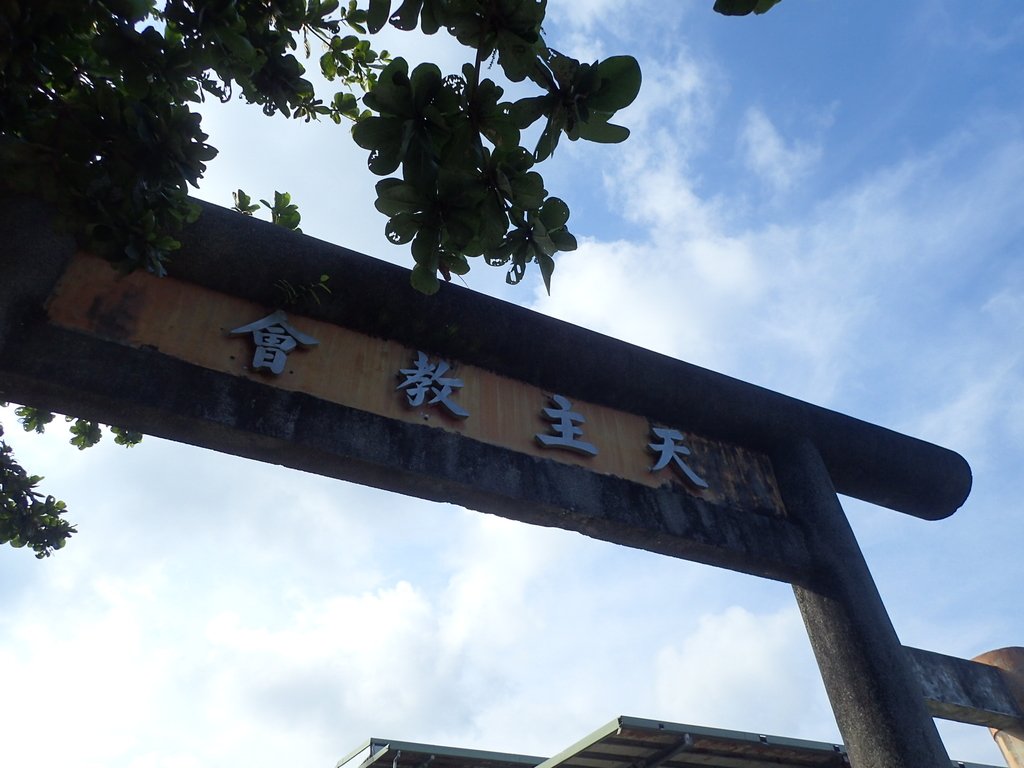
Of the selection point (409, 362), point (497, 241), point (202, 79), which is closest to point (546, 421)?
point (409, 362)

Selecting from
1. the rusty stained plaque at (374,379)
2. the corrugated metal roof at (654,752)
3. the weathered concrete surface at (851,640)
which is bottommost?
the weathered concrete surface at (851,640)

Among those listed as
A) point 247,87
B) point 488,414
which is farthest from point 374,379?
point 247,87

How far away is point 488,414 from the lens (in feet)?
12.9

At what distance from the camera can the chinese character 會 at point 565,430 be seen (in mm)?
3990

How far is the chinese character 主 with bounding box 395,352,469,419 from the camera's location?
147 inches

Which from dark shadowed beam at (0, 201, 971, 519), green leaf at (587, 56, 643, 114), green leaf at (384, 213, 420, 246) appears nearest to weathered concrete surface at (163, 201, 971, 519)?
dark shadowed beam at (0, 201, 971, 519)

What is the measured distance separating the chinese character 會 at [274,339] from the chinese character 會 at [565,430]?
1.24 metres

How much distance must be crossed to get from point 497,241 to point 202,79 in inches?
55.4

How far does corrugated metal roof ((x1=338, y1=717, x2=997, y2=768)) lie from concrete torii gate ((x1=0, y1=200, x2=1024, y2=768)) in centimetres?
389

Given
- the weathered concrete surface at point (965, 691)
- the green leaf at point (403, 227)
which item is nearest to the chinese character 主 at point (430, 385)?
the green leaf at point (403, 227)

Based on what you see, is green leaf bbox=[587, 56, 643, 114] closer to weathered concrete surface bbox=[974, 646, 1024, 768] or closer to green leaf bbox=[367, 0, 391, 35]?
green leaf bbox=[367, 0, 391, 35]

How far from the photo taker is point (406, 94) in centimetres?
219

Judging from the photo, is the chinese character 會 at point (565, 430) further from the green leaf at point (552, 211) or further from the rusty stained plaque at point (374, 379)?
the green leaf at point (552, 211)

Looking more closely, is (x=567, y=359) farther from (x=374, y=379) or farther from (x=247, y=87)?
(x=247, y=87)
